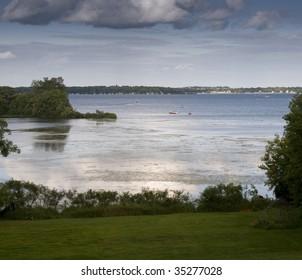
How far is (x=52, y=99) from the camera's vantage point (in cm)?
12638

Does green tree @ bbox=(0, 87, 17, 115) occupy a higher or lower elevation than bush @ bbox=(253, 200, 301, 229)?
higher

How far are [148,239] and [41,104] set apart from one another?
109072mm

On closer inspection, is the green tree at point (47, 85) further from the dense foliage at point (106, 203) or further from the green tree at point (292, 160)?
the green tree at point (292, 160)

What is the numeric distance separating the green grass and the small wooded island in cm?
9672

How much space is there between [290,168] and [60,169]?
87.4 feet

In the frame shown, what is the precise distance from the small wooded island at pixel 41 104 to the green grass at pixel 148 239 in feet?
317

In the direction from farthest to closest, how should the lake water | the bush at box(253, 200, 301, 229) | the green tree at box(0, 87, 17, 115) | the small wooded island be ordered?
the green tree at box(0, 87, 17, 115)
the small wooded island
the lake water
the bush at box(253, 200, 301, 229)

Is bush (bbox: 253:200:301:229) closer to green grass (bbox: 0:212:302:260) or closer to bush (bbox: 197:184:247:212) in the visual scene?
green grass (bbox: 0:212:302:260)

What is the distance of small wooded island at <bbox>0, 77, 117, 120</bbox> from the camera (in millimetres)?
124125

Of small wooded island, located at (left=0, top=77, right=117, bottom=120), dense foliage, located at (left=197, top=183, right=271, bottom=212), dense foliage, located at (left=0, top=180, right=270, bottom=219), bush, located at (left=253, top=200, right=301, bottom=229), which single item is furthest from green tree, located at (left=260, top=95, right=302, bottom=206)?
small wooded island, located at (left=0, top=77, right=117, bottom=120)

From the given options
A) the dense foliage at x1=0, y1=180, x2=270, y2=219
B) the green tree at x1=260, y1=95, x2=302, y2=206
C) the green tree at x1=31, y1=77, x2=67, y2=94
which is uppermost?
the green tree at x1=31, y1=77, x2=67, y2=94

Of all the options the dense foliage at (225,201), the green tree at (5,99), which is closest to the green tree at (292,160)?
the dense foliage at (225,201)

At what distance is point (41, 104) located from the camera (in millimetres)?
127688
